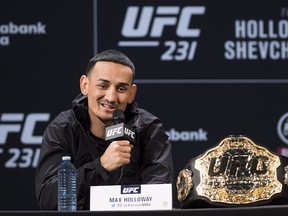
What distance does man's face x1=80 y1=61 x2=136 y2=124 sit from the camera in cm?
293

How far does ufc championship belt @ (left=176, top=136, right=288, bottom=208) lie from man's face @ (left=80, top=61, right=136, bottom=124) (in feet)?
1.72

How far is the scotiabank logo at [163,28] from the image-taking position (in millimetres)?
4207

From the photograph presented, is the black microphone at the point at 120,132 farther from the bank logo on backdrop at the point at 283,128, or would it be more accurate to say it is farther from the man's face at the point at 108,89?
the bank logo on backdrop at the point at 283,128

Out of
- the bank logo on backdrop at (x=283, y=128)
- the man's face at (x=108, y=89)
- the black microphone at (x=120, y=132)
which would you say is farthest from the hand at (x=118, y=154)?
the bank logo on backdrop at (x=283, y=128)

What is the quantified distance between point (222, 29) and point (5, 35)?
1166 millimetres

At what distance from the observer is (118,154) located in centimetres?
258

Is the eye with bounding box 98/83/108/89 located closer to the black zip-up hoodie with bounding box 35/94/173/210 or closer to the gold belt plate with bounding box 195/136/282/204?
the black zip-up hoodie with bounding box 35/94/173/210

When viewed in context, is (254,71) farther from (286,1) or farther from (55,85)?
(55,85)

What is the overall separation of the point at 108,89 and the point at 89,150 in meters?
0.26

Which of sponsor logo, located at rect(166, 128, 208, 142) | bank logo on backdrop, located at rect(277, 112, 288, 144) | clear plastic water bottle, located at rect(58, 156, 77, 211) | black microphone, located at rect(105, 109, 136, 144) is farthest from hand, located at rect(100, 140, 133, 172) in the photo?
bank logo on backdrop, located at rect(277, 112, 288, 144)

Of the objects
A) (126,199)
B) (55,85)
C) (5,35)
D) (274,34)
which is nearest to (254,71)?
(274,34)

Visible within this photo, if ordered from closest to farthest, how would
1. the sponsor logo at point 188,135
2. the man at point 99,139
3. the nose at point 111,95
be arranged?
1. the man at point 99,139
2. the nose at point 111,95
3. the sponsor logo at point 188,135

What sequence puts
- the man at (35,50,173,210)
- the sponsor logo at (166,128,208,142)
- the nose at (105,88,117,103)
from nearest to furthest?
the man at (35,50,173,210) < the nose at (105,88,117,103) < the sponsor logo at (166,128,208,142)

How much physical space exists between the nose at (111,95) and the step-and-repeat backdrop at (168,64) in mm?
1244
